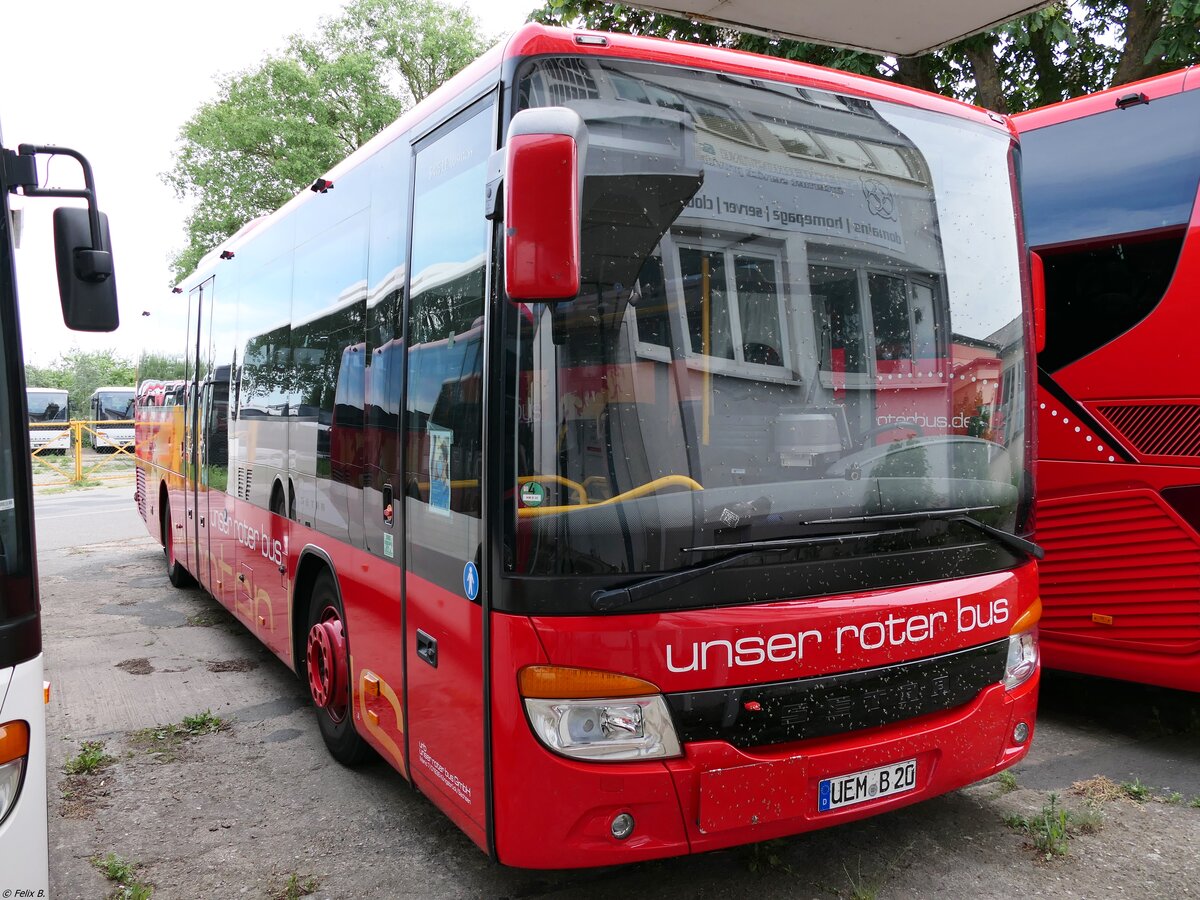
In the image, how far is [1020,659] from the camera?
143 inches

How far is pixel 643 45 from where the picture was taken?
10.2 ft

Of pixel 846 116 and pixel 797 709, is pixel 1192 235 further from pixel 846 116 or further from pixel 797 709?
pixel 797 709

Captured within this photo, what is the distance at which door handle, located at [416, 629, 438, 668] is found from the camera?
3.42 metres

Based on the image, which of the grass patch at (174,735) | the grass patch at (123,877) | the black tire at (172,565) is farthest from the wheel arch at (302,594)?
the black tire at (172,565)

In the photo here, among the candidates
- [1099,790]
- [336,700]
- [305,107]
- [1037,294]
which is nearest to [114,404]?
[305,107]

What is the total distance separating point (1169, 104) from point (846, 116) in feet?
8.31

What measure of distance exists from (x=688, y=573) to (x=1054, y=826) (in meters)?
2.05

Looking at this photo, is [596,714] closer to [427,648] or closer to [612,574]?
[612,574]

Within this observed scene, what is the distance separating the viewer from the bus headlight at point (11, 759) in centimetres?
245

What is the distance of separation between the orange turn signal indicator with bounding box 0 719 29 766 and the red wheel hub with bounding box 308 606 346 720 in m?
1.99

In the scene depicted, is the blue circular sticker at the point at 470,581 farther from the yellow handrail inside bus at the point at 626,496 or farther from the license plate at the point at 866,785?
the license plate at the point at 866,785

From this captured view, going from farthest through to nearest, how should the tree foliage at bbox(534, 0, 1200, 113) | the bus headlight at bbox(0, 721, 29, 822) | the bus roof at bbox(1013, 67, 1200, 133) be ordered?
the tree foliage at bbox(534, 0, 1200, 113) → the bus roof at bbox(1013, 67, 1200, 133) → the bus headlight at bbox(0, 721, 29, 822)

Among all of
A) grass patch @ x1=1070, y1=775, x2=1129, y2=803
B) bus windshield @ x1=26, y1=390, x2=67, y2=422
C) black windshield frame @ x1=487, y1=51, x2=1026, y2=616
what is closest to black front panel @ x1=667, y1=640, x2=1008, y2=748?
black windshield frame @ x1=487, y1=51, x2=1026, y2=616

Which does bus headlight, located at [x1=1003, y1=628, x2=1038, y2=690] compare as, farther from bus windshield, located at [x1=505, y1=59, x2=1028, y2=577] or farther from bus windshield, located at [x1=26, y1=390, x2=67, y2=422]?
bus windshield, located at [x1=26, y1=390, x2=67, y2=422]
